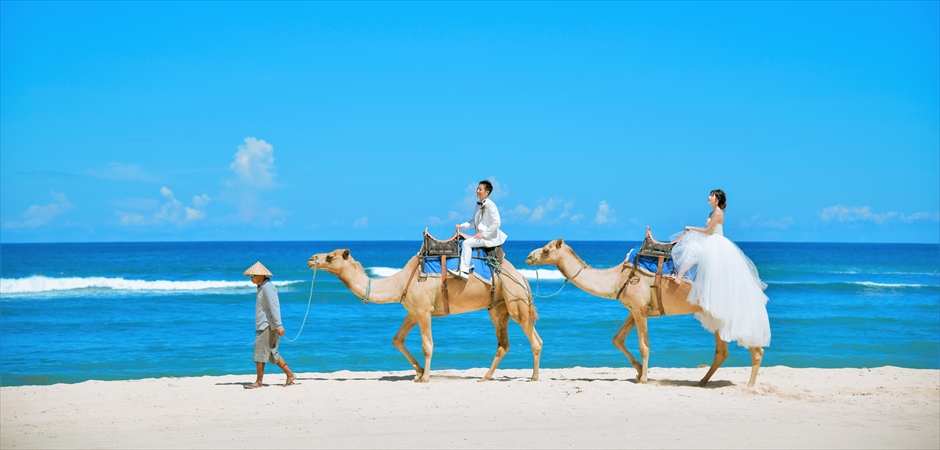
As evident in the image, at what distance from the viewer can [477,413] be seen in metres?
9.59

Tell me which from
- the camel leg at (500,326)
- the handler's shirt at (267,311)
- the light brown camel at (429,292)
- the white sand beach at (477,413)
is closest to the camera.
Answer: the white sand beach at (477,413)

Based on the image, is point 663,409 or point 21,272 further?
point 21,272

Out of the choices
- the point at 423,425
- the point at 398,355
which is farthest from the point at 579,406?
the point at 398,355

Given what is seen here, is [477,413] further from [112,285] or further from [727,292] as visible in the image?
[112,285]

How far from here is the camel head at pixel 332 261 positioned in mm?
11500

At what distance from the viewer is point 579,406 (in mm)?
10016

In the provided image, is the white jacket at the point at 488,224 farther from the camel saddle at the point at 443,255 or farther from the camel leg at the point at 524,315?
the camel leg at the point at 524,315

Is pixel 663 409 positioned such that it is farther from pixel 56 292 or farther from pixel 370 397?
pixel 56 292

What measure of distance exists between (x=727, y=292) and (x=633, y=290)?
1.28 metres

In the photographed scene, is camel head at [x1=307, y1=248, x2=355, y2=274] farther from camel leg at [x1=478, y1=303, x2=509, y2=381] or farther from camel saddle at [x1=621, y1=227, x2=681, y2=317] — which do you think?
camel saddle at [x1=621, y1=227, x2=681, y2=317]

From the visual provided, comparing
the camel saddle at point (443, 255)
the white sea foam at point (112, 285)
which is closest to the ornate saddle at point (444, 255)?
the camel saddle at point (443, 255)

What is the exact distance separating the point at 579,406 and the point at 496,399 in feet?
3.48

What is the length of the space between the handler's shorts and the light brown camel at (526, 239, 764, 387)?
11.8ft

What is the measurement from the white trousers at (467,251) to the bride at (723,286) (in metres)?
2.73
